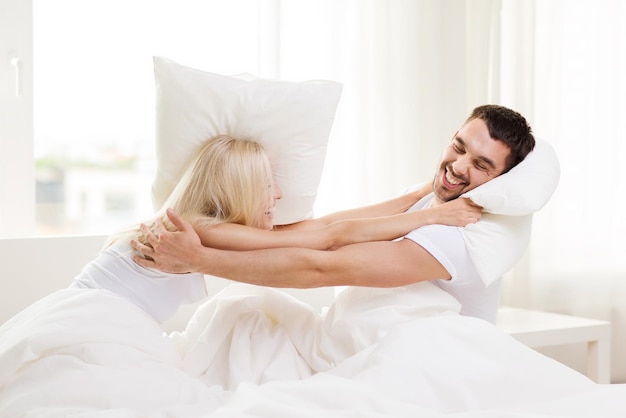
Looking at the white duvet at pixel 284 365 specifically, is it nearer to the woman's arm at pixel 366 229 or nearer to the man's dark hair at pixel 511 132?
the woman's arm at pixel 366 229

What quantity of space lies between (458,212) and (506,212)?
4.6 inches

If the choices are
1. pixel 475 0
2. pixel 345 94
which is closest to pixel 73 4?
pixel 345 94

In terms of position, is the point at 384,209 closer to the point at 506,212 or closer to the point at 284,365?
the point at 506,212

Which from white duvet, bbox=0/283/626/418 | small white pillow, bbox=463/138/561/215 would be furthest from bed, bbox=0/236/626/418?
small white pillow, bbox=463/138/561/215

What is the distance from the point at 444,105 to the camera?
12.2 feet

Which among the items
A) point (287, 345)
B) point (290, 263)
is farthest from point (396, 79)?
point (287, 345)

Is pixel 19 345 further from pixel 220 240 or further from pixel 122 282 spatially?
pixel 220 240

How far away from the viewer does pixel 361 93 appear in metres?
3.50

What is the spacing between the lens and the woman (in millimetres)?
1933

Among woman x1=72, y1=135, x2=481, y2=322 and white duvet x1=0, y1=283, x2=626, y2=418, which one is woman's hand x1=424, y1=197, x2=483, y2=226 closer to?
woman x1=72, y1=135, x2=481, y2=322

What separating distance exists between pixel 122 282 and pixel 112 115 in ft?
4.63

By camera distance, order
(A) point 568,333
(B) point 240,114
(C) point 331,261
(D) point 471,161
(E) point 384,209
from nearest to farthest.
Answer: (C) point 331,261
(B) point 240,114
(D) point 471,161
(E) point 384,209
(A) point 568,333

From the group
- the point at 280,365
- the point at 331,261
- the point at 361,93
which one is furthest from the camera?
the point at 361,93

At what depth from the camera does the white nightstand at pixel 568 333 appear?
9.11 ft
